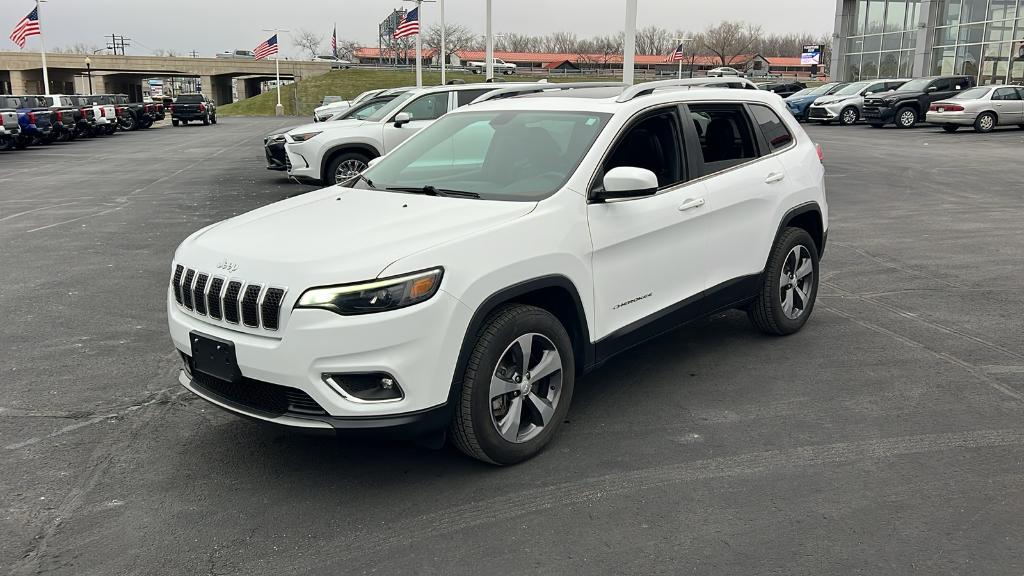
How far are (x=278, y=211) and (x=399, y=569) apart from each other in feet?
7.00

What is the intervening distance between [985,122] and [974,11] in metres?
15.7

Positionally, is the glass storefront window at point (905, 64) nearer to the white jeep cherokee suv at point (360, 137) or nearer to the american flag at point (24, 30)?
the white jeep cherokee suv at point (360, 137)

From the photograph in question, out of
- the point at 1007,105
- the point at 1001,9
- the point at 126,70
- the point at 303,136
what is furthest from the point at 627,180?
the point at 126,70

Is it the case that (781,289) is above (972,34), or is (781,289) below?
below

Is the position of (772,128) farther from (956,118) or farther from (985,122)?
(985,122)

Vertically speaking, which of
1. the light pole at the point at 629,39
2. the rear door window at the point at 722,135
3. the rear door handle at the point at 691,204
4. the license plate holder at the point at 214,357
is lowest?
the license plate holder at the point at 214,357

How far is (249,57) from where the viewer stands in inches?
4424

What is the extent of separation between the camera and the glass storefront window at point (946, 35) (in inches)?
1638

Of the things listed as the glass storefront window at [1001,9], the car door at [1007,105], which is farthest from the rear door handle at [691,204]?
the glass storefront window at [1001,9]

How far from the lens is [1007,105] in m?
28.1

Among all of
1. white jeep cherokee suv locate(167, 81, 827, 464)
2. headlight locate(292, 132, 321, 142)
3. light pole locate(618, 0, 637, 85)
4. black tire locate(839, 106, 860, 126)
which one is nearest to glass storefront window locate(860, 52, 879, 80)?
black tire locate(839, 106, 860, 126)

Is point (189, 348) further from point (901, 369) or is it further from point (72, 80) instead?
point (72, 80)

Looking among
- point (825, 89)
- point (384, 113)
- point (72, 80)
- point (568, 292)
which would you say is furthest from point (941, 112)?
point (72, 80)

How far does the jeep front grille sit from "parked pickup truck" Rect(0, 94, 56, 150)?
26856 mm
